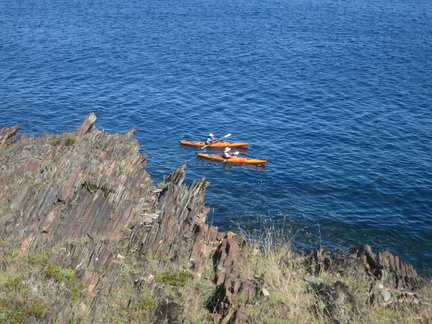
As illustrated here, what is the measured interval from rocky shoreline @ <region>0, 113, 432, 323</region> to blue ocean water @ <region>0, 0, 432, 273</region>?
21.4 feet

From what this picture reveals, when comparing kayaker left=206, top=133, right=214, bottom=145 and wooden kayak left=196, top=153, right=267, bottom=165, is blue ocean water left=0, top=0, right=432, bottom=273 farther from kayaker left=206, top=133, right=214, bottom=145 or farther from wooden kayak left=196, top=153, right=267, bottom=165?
kayaker left=206, top=133, right=214, bottom=145

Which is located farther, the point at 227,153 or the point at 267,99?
the point at 267,99

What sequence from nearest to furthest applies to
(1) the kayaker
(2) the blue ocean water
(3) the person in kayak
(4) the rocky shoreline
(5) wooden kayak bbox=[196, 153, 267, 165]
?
(4) the rocky shoreline < (2) the blue ocean water < (5) wooden kayak bbox=[196, 153, 267, 165] < (3) the person in kayak < (1) the kayaker

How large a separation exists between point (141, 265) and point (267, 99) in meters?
39.2

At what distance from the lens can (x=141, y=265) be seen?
1720cm

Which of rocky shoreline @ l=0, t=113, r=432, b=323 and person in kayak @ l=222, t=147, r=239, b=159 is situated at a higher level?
rocky shoreline @ l=0, t=113, r=432, b=323

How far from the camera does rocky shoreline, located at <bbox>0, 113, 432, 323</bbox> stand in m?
14.0

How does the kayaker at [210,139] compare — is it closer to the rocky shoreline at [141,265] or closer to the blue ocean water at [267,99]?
the blue ocean water at [267,99]

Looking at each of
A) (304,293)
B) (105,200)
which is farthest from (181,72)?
(304,293)

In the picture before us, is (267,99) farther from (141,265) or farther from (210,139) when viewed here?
(141,265)

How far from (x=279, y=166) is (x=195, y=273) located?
22.8m

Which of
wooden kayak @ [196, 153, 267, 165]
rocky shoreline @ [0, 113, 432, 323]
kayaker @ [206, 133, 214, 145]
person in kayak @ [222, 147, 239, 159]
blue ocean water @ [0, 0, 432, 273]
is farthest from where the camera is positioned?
kayaker @ [206, 133, 214, 145]

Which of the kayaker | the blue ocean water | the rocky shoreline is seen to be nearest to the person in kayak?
the blue ocean water

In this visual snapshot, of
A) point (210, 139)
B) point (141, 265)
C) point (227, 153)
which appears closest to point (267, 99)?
point (210, 139)
